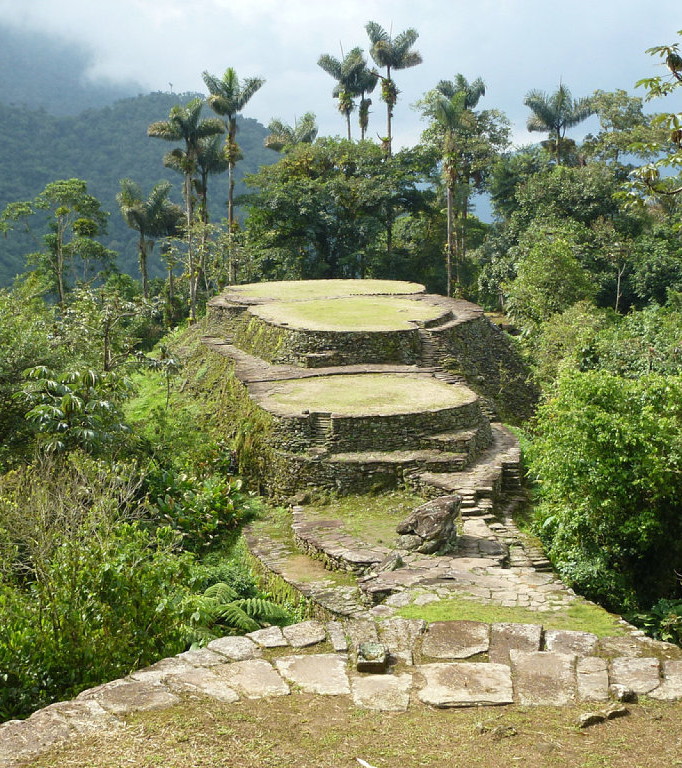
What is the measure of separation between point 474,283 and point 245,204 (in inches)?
423

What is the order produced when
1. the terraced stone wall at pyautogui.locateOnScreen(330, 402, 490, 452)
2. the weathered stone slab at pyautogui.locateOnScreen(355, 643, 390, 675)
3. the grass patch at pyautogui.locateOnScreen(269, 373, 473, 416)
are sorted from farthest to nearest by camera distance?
the grass patch at pyautogui.locateOnScreen(269, 373, 473, 416) → the terraced stone wall at pyautogui.locateOnScreen(330, 402, 490, 452) → the weathered stone slab at pyautogui.locateOnScreen(355, 643, 390, 675)

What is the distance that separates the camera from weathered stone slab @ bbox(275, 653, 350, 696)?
5.85 metres

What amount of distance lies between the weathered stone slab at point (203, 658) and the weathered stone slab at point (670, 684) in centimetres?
315

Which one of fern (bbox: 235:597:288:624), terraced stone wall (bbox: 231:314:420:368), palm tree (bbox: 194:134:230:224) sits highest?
palm tree (bbox: 194:134:230:224)

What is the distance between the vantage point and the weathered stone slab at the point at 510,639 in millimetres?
6340

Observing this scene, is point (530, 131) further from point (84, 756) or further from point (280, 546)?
point (84, 756)

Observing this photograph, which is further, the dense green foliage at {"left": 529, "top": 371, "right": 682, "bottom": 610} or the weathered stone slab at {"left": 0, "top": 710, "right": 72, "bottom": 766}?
the dense green foliage at {"left": 529, "top": 371, "right": 682, "bottom": 610}

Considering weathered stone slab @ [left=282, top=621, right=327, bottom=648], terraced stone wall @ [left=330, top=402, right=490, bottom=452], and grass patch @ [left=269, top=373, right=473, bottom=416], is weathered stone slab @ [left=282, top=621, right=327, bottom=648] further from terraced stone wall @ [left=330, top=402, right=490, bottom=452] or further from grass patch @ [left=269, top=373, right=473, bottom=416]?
grass patch @ [left=269, top=373, right=473, bottom=416]

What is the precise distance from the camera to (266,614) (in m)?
9.06

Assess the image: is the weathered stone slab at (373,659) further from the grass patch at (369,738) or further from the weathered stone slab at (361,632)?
the grass patch at (369,738)

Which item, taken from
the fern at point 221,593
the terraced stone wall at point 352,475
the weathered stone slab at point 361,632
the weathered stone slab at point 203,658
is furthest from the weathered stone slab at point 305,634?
the terraced stone wall at point 352,475

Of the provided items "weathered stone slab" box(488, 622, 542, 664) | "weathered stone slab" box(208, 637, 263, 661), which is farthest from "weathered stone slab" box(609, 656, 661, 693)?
"weathered stone slab" box(208, 637, 263, 661)

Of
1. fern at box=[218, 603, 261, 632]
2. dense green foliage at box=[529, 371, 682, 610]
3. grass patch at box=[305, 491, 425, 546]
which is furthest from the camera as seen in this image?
grass patch at box=[305, 491, 425, 546]

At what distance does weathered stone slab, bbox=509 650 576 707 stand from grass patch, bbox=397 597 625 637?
99 cm
